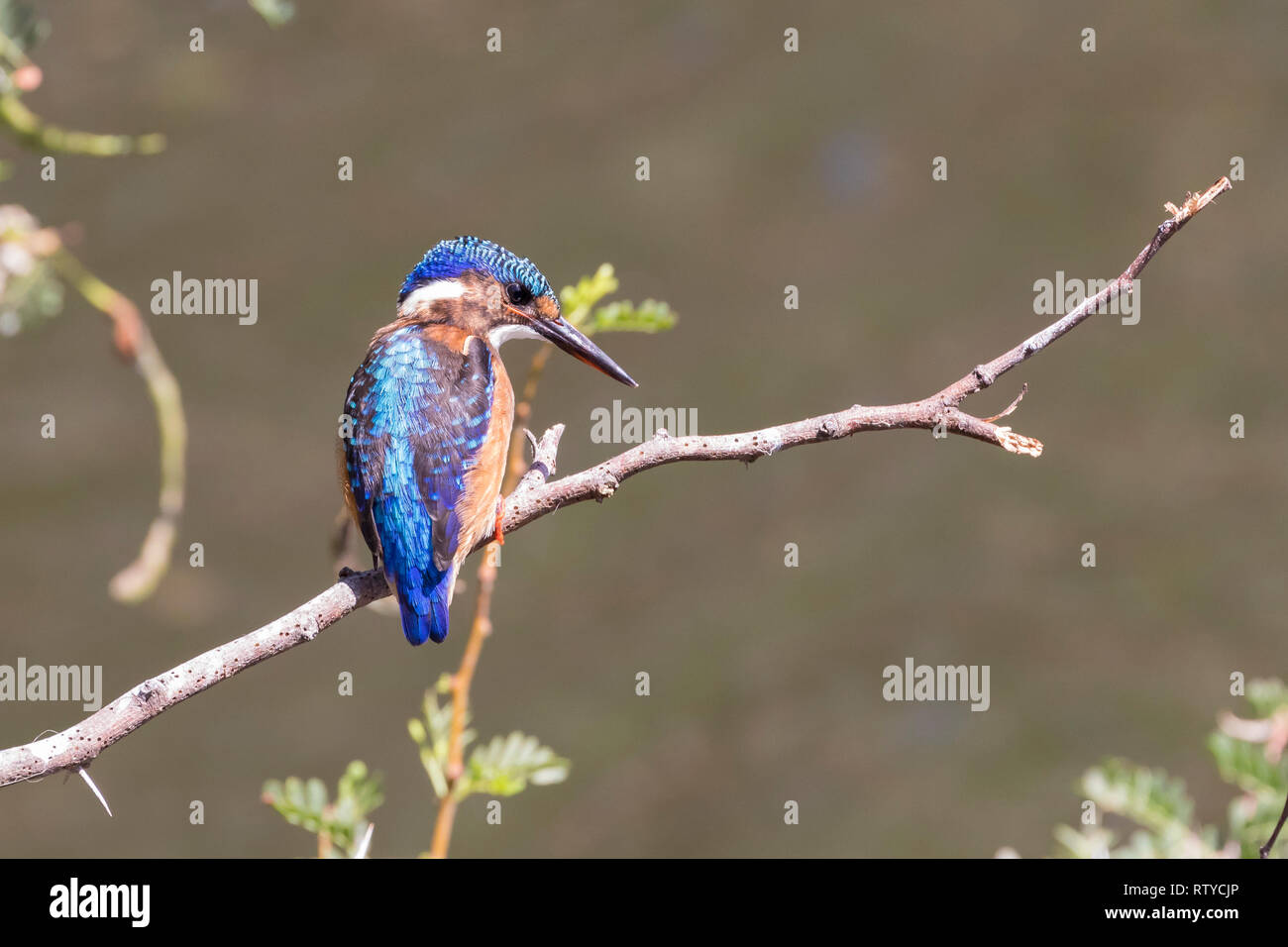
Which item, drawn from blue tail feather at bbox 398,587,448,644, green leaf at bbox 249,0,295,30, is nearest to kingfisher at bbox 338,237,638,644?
blue tail feather at bbox 398,587,448,644

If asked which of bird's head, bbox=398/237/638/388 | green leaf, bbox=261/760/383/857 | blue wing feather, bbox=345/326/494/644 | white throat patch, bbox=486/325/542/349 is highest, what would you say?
bird's head, bbox=398/237/638/388

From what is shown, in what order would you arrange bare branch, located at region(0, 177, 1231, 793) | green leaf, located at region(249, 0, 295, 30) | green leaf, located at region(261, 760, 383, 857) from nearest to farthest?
green leaf, located at region(249, 0, 295, 30) → bare branch, located at region(0, 177, 1231, 793) → green leaf, located at region(261, 760, 383, 857)

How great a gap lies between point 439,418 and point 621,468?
2.35ft

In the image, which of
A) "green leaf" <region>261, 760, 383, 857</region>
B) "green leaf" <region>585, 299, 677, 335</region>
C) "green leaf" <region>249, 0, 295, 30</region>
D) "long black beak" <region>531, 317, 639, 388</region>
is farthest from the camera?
Answer: "long black beak" <region>531, 317, 639, 388</region>

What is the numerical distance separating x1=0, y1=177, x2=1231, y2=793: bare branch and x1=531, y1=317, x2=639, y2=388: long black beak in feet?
2.39

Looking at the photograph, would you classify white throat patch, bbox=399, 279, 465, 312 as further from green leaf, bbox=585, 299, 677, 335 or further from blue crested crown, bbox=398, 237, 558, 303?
green leaf, bbox=585, 299, 677, 335

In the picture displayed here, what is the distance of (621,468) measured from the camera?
171 cm

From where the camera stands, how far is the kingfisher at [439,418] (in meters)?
2.18

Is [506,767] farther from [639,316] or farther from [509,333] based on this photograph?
[509,333]

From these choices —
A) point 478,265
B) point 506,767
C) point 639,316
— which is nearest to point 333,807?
point 506,767

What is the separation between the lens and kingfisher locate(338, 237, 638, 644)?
2.18m

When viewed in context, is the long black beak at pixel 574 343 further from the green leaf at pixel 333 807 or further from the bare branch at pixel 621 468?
the green leaf at pixel 333 807

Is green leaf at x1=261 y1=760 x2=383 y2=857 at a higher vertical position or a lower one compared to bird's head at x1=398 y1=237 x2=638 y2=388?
lower

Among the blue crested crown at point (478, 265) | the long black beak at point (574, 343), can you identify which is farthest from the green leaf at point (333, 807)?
the blue crested crown at point (478, 265)
